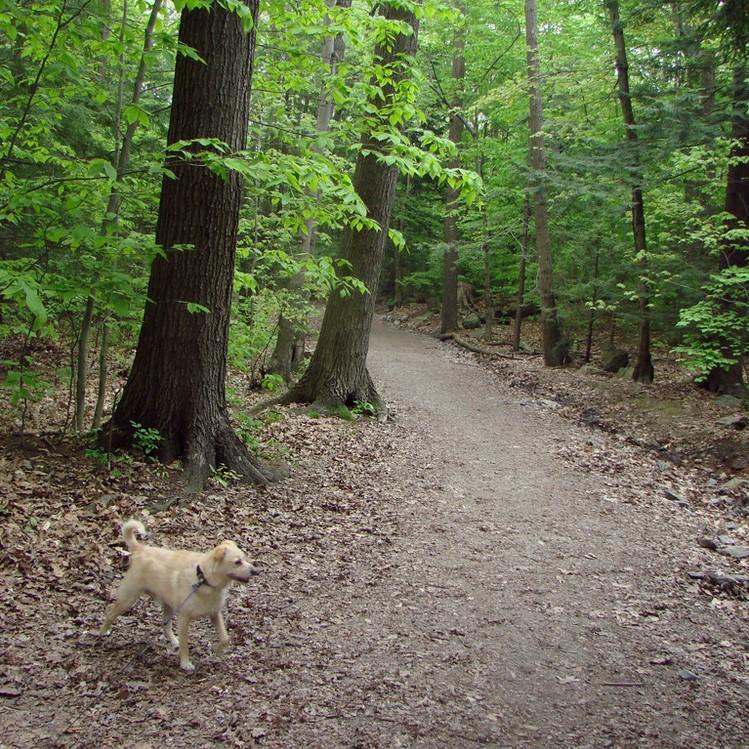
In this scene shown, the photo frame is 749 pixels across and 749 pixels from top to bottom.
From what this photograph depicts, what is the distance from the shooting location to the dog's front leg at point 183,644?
3.72 meters

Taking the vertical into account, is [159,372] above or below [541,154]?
below

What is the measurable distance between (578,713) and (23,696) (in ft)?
9.94

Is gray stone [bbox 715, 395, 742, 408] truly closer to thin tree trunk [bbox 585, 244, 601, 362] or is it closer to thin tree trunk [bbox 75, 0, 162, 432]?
thin tree trunk [bbox 585, 244, 601, 362]

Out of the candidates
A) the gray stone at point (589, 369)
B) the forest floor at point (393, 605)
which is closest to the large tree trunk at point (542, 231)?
the gray stone at point (589, 369)

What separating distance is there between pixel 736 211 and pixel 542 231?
262 inches

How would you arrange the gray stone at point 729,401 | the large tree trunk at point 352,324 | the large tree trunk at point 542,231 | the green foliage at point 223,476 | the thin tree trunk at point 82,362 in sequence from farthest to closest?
the large tree trunk at point 542,231 → the gray stone at point 729,401 → the large tree trunk at point 352,324 → the green foliage at point 223,476 → the thin tree trunk at point 82,362

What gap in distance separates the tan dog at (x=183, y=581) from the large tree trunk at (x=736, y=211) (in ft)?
35.3

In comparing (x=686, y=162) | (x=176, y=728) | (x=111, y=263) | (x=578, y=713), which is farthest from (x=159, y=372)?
(x=686, y=162)

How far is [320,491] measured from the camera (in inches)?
294

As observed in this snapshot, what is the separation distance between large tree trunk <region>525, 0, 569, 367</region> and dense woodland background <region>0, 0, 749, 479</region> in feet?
0.21

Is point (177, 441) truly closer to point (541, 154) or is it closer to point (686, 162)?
point (686, 162)

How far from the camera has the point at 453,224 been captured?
24391mm

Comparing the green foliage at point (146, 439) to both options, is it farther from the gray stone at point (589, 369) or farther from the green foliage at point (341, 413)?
the gray stone at point (589, 369)

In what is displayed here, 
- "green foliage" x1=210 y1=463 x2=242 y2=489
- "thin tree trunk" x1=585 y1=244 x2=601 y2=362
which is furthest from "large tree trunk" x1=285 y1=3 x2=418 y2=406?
"thin tree trunk" x1=585 y1=244 x2=601 y2=362
